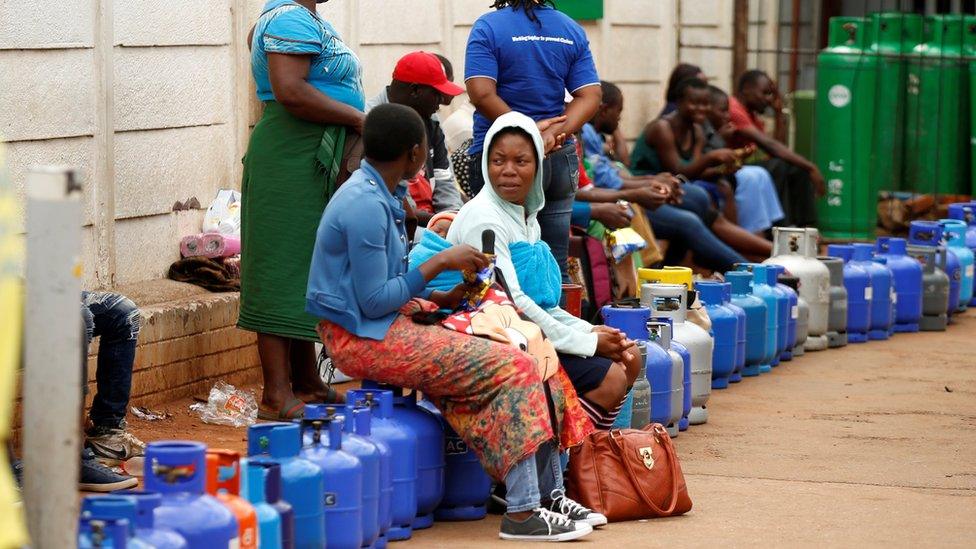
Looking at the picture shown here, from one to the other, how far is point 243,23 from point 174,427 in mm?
2249

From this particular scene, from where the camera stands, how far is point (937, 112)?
541 inches

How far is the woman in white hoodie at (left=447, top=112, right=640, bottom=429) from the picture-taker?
18.9ft

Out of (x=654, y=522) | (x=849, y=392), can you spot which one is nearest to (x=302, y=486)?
(x=654, y=522)

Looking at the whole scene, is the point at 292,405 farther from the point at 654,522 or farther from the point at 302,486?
the point at 302,486

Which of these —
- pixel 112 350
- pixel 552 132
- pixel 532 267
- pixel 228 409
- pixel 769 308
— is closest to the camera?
pixel 112 350

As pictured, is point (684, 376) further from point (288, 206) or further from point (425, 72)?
point (288, 206)

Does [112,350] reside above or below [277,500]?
above

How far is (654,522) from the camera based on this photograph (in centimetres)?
555

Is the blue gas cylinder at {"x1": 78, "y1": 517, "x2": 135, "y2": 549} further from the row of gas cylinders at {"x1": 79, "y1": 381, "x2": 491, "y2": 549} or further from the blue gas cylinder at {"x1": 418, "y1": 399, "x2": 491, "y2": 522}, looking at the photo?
the blue gas cylinder at {"x1": 418, "y1": 399, "x2": 491, "y2": 522}

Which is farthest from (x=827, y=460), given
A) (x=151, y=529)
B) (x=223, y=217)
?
(x=151, y=529)

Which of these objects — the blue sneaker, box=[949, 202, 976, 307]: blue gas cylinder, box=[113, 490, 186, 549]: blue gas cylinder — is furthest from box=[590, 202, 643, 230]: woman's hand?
box=[113, 490, 186, 549]: blue gas cylinder

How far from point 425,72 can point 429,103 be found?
0.17 m

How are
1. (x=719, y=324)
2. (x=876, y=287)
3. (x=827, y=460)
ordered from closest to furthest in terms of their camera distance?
(x=827, y=460) < (x=719, y=324) < (x=876, y=287)

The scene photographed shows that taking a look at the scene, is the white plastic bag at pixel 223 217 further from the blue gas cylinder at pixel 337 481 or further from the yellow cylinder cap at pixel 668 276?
the blue gas cylinder at pixel 337 481
